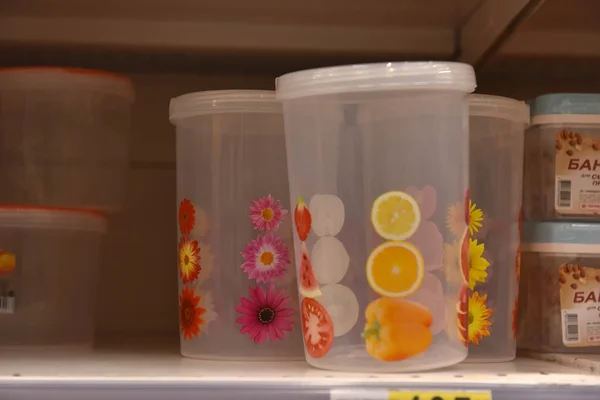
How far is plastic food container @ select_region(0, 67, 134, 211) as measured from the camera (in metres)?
1.03

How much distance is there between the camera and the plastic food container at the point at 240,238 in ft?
2.87

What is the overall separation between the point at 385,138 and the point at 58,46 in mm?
632

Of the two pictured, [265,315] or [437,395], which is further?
[265,315]

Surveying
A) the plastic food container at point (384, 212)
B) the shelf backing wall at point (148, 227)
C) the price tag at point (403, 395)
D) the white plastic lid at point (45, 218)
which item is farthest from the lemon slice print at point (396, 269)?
the shelf backing wall at point (148, 227)

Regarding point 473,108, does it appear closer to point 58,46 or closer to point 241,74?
point 241,74

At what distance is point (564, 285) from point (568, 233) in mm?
62

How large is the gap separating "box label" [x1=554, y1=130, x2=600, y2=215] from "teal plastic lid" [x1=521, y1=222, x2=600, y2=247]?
2cm

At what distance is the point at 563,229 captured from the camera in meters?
0.91

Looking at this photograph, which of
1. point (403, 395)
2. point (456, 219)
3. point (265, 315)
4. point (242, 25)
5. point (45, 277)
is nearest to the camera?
point (403, 395)

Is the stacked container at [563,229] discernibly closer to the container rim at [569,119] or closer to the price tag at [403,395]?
the container rim at [569,119]

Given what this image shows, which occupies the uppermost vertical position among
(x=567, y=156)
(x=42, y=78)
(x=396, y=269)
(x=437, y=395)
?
(x=42, y=78)

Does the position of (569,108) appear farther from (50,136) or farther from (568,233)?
(50,136)

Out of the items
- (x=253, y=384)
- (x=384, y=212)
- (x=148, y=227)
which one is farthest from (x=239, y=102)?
(x=148, y=227)

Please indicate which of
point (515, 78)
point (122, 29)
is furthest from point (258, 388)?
point (515, 78)
